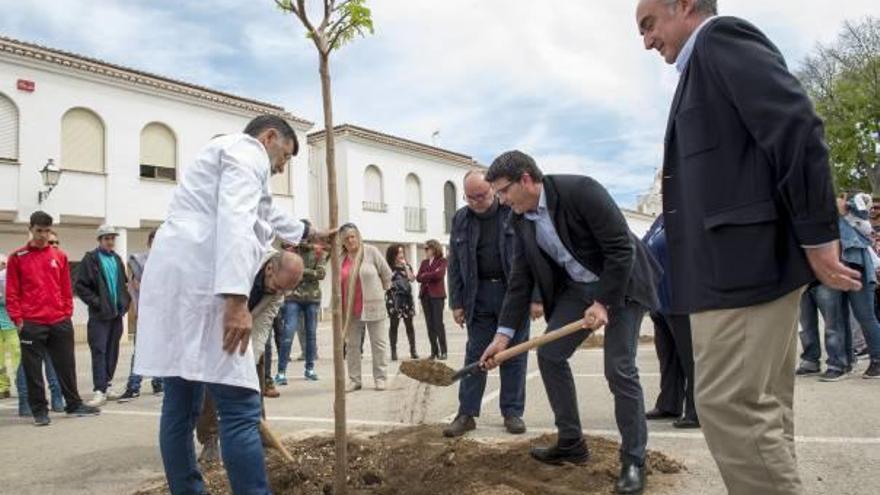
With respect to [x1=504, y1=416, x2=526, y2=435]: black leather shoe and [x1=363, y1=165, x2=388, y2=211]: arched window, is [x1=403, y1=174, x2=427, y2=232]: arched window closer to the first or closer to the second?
[x1=363, y1=165, x2=388, y2=211]: arched window

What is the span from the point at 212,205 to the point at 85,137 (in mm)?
20818

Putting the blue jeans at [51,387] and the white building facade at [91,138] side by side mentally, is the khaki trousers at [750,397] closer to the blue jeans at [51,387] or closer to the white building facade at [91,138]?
the blue jeans at [51,387]

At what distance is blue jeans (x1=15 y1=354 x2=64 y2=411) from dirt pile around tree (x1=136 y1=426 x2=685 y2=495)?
3.98 meters

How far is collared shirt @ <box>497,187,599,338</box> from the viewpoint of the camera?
3961 mm

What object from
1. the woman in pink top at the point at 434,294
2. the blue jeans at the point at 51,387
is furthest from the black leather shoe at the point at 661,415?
the blue jeans at the point at 51,387

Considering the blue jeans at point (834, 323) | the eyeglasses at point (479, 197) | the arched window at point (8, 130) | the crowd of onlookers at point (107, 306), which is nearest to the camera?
the eyeglasses at point (479, 197)

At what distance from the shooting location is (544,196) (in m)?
3.98

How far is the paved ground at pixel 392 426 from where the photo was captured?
13.0ft

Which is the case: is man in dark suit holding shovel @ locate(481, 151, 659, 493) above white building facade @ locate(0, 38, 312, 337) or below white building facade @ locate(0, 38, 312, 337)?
below

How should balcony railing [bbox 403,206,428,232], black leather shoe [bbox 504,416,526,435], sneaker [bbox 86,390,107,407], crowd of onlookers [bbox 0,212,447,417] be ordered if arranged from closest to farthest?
black leather shoe [bbox 504,416,526,435] → crowd of onlookers [bbox 0,212,447,417] → sneaker [bbox 86,390,107,407] → balcony railing [bbox 403,206,428,232]

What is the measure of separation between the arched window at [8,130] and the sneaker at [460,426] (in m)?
18.9

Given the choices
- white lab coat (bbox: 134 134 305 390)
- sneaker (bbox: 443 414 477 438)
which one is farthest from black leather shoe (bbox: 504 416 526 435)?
white lab coat (bbox: 134 134 305 390)

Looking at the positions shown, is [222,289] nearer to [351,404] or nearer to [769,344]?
[769,344]

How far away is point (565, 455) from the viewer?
399 centimetres
